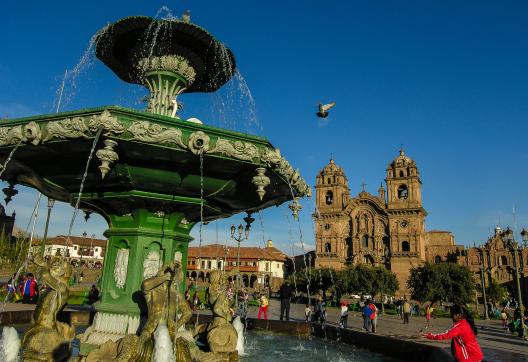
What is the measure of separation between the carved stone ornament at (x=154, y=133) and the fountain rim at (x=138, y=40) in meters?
2.29

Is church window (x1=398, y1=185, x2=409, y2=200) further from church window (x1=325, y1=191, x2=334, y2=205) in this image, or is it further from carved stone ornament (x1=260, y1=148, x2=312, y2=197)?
carved stone ornament (x1=260, y1=148, x2=312, y2=197)

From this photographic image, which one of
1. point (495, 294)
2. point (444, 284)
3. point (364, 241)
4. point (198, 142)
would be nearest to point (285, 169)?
point (198, 142)

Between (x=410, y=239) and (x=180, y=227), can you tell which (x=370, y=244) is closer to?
(x=410, y=239)

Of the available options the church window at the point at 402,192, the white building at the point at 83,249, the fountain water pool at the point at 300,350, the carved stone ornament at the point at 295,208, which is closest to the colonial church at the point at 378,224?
the church window at the point at 402,192

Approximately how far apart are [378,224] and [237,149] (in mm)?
61576

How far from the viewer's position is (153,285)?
4961 millimetres

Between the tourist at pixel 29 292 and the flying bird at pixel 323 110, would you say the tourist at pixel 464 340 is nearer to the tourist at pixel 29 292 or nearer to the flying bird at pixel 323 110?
the flying bird at pixel 323 110

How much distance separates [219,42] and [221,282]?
3.77m

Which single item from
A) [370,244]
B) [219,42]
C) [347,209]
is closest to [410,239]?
[370,244]

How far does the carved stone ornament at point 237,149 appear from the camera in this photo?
4719mm

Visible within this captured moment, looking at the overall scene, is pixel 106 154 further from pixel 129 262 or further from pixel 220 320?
pixel 220 320

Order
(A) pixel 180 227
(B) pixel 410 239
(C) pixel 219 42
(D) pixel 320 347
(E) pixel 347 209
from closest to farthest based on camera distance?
(A) pixel 180 227, (C) pixel 219 42, (D) pixel 320 347, (B) pixel 410 239, (E) pixel 347 209

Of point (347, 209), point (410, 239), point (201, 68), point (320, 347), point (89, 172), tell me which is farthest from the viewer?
point (347, 209)

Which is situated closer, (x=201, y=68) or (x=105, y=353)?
(x=105, y=353)
